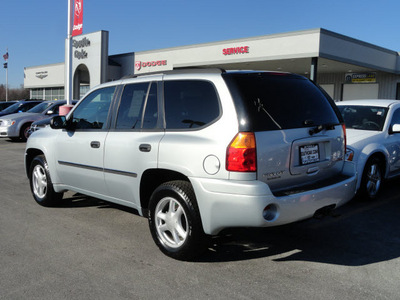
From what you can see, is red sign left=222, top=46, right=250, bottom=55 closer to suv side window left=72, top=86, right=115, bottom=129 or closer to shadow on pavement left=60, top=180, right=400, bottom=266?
shadow on pavement left=60, top=180, right=400, bottom=266

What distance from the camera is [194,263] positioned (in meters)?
3.88

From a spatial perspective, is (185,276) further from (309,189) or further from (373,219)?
(373,219)

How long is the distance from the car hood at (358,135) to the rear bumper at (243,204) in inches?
111

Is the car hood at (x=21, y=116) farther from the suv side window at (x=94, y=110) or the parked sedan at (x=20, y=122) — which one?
the suv side window at (x=94, y=110)

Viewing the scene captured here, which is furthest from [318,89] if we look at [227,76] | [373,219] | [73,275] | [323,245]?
[73,275]

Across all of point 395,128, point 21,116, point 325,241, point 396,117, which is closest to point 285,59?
point 21,116

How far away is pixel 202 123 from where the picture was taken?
374cm

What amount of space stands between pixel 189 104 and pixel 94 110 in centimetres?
167

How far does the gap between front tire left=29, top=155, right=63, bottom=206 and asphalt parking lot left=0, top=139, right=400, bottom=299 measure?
0.21 metres

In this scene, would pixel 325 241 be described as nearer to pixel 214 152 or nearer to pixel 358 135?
pixel 214 152

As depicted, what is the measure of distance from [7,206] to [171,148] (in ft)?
11.1

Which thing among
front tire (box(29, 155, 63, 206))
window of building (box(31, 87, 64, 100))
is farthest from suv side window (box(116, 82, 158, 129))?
window of building (box(31, 87, 64, 100))

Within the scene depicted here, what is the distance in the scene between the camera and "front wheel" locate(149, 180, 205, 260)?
A: 371 cm

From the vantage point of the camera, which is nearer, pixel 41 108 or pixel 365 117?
pixel 365 117
